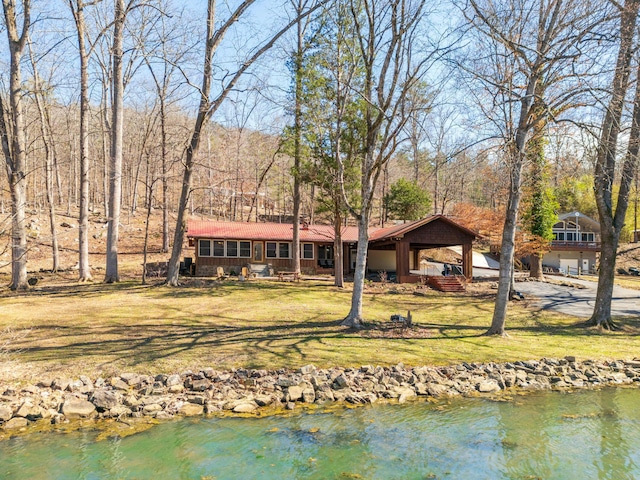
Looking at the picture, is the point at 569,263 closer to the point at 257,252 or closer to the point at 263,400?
the point at 257,252

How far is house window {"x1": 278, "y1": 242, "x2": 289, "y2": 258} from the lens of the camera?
26.0 metres

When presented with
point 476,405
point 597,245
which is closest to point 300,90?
point 476,405

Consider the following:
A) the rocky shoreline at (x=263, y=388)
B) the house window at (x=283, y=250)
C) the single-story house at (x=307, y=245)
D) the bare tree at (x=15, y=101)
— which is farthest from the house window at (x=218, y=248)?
the rocky shoreline at (x=263, y=388)

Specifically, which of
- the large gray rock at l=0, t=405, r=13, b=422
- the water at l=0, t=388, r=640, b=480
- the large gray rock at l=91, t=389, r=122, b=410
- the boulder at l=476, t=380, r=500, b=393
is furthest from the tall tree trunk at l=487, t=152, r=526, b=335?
the large gray rock at l=0, t=405, r=13, b=422

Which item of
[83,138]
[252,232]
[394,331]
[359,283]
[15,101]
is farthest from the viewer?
[252,232]

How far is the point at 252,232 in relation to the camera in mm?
25766

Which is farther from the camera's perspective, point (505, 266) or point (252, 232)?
point (252, 232)

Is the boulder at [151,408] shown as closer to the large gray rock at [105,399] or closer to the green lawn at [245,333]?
the large gray rock at [105,399]

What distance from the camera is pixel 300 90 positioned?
1742 cm

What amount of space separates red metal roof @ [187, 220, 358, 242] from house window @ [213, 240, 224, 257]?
0.58 meters

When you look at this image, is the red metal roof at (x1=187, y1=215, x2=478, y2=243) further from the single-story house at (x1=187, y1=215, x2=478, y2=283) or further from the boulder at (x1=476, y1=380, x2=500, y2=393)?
the boulder at (x1=476, y1=380, x2=500, y2=393)

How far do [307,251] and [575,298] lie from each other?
1449cm

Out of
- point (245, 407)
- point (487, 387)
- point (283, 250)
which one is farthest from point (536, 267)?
point (245, 407)

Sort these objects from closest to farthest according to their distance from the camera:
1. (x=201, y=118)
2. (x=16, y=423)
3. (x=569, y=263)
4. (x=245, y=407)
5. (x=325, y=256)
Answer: (x=16, y=423), (x=245, y=407), (x=201, y=118), (x=325, y=256), (x=569, y=263)
